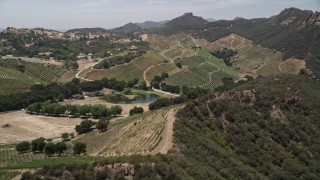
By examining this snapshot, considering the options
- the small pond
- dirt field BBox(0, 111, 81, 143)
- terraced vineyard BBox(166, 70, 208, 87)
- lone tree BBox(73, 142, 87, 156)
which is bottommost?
dirt field BBox(0, 111, 81, 143)

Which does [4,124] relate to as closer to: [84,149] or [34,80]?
[84,149]

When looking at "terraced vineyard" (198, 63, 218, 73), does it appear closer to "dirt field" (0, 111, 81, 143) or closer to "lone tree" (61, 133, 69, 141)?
"dirt field" (0, 111, 81, 143)

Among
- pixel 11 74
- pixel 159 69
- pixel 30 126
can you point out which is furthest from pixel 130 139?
pixel 159 69

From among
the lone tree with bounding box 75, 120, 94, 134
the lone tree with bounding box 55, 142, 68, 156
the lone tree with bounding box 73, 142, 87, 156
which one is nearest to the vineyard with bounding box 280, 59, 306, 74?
the lone tree with bounding box 75, 120, 94, 134

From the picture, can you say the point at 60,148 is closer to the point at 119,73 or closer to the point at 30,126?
the point at 30,126

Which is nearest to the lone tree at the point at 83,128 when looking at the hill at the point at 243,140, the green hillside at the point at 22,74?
the hill at the point at 243,140

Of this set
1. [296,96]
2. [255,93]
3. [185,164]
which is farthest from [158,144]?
Answer: [296,96]

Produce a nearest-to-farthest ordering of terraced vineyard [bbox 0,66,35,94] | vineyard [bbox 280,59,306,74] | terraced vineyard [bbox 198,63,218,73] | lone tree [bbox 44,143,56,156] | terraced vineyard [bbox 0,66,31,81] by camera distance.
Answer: lone tree [bbox 44,143,56,156] < terraced vineyard [bbox 0,66,35,94] < terraced vineyard [bbox 0,66,31,81] < vineyard [bbox 280,59,306,74] < terraced vineyard [bbox 198,63,218,73]
